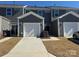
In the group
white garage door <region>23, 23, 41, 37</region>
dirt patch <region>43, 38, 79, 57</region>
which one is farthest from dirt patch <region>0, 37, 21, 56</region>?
white garage door <region>23, 23, 41, 37</region>

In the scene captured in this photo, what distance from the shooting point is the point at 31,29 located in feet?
Answer: 106

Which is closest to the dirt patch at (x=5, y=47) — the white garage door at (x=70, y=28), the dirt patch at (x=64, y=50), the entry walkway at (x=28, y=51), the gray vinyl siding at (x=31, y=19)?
the entry walkway at (x=28, y=51)

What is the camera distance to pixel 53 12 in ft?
132

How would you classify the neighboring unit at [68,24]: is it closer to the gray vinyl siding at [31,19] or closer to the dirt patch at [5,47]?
the gray vinyl siding at [31,19]

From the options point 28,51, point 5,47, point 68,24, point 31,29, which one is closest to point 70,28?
point 68,24

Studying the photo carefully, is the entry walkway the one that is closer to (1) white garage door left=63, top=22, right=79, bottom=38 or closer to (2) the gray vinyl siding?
(1) white garage door left=63, top=22, right=79, bottom=38

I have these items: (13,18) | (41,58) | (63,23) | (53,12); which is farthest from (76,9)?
(41,58)

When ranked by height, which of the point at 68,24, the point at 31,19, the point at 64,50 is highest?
the point at 31,19

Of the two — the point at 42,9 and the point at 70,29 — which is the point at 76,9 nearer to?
the point at 42,9

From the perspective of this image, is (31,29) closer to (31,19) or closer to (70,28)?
(31,19)

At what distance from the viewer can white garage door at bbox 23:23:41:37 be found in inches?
1267

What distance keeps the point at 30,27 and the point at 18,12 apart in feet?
24.3

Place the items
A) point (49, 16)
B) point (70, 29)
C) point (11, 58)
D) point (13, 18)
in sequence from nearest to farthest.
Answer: point (11, 58), point (70, 29), point (13, 18), point (49, 16)

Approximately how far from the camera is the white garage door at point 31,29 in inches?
1267
